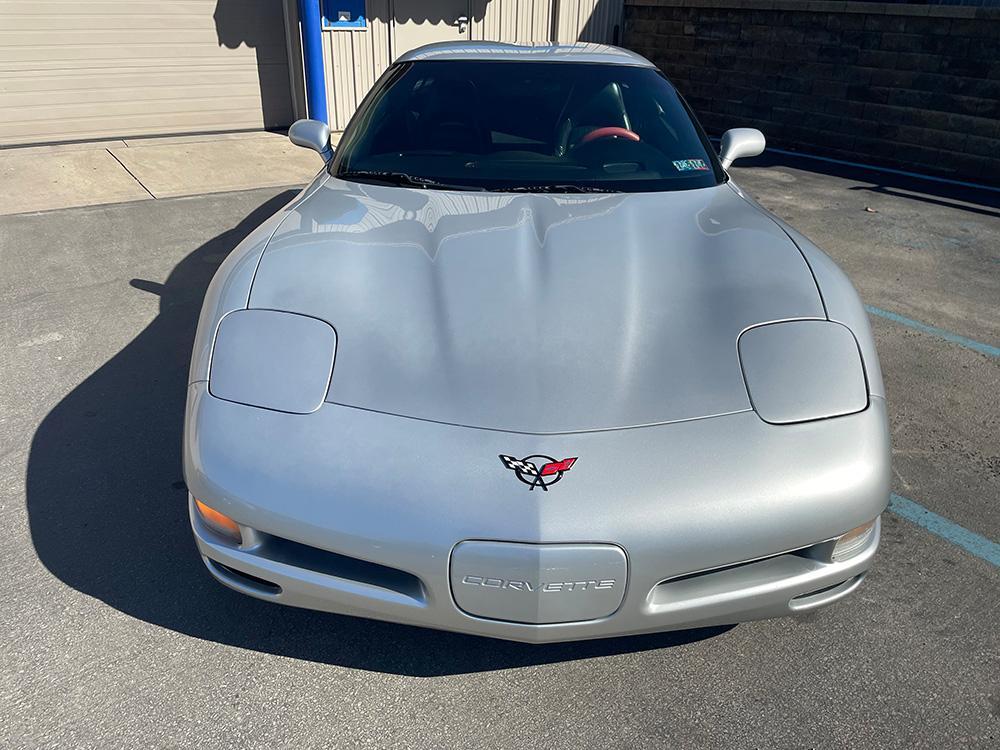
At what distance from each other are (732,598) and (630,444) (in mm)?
440

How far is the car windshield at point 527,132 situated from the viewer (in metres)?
2.91

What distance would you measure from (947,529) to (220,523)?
245 centimetres

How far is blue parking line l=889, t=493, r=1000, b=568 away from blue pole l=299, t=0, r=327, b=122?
7.56 metres

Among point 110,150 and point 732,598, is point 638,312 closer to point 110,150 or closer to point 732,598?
point 732,598

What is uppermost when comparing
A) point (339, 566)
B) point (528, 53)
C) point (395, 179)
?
point (528, 53)

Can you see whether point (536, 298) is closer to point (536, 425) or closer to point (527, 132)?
point (536, 425)

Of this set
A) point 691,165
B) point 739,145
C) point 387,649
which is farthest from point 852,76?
point 387,649

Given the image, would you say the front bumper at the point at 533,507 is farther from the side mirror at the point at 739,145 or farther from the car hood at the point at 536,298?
the side mirror at the point at 739,145

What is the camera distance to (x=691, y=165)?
3023 millimetres

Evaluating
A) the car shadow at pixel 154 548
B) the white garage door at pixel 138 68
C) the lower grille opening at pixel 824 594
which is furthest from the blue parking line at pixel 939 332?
the white garage door at pixel 138 68

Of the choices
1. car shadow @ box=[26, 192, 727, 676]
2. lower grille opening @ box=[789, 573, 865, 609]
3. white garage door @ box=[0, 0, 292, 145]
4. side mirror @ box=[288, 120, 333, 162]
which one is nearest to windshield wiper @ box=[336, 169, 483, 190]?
side mirror @ box=[288, 120, 333, 162]

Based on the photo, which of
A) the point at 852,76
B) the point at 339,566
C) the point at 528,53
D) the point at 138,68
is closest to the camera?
the point at 339,566

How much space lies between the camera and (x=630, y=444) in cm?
174

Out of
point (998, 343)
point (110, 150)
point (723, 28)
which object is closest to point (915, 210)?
point (998, 343)
